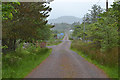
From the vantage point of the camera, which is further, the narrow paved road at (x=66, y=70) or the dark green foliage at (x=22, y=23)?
the dark green foliage at (x=22, y=23)

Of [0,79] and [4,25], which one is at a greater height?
[4,25]

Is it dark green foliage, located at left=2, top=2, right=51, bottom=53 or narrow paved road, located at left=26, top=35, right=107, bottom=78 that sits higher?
dark green foliage, located at left=2, top=2, right=51, bottom=53

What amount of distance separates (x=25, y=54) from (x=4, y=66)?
348 centimetres

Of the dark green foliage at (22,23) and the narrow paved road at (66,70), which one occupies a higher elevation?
the dark green foliage at (22,23)

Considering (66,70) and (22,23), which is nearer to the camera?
(66,70)

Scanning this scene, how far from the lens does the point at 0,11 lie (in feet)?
17.9

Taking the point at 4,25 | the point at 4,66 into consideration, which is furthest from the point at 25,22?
the point at 4,66

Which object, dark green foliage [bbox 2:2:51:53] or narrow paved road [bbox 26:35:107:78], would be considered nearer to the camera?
narrow paved road [bbox 26:35:107:78]

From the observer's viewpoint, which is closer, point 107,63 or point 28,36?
point 107,63

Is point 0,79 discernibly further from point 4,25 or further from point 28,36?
point 28,36

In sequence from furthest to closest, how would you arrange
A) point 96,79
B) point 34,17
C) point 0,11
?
1. point 34,17
2. point 96,79
3. point 0,11

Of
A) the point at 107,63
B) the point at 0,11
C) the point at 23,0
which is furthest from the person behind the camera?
the point at 23,0

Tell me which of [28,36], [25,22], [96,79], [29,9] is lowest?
[96,79]

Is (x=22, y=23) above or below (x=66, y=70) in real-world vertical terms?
above
